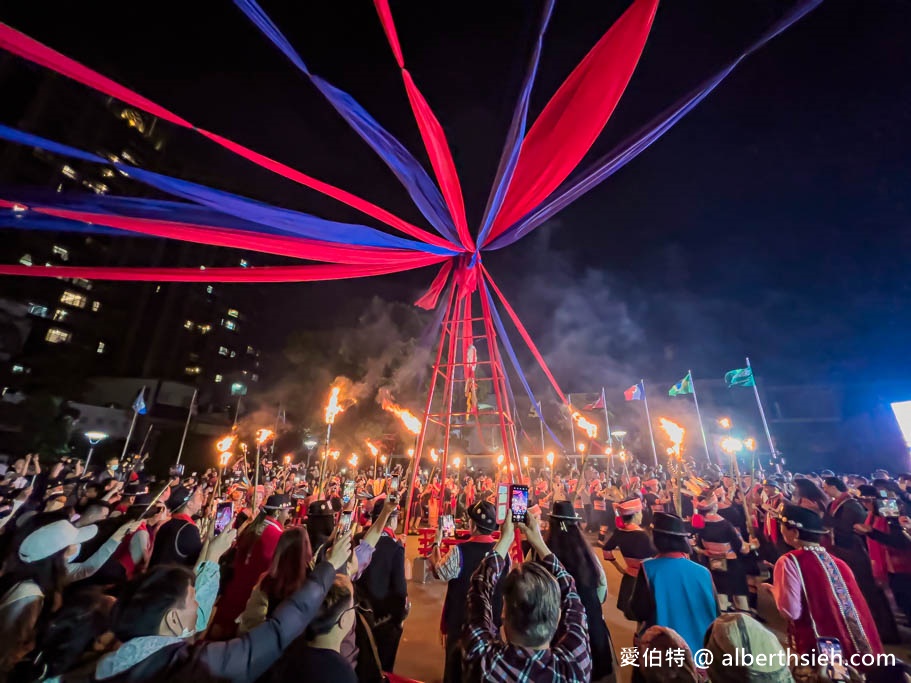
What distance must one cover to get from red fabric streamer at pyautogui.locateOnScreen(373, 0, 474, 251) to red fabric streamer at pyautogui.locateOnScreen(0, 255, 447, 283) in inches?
65.2

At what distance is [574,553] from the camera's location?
13.3ft

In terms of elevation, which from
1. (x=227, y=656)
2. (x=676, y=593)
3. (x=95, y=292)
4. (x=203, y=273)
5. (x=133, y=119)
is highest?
(x=133, y=119)

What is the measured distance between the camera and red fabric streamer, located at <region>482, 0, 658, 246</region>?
16.2 ft

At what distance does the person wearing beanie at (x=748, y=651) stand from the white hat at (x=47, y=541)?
5.46 metres

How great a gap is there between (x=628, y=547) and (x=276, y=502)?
486 cm

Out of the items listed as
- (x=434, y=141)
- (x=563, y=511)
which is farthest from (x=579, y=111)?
(x=563, y=511)

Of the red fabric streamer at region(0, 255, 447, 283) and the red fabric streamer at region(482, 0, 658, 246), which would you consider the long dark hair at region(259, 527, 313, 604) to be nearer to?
the red fabric streamer at region(0, 255, 447, 283)

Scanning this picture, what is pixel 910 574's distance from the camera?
6.08 meters

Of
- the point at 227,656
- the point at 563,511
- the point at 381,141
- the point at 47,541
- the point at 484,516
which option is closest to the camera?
the point at 227,656

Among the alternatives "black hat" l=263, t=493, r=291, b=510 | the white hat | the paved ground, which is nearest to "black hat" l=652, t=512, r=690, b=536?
the paved ground

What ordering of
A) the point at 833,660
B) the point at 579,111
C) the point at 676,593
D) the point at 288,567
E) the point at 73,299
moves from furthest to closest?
the point at 73,299
the point at 579,111
the point at 676,593
the point at 288,567
the point at 833,660

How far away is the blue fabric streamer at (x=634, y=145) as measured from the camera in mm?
4242

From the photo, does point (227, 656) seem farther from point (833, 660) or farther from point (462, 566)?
point (833, 660)

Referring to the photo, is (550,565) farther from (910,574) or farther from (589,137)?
(910,574)
